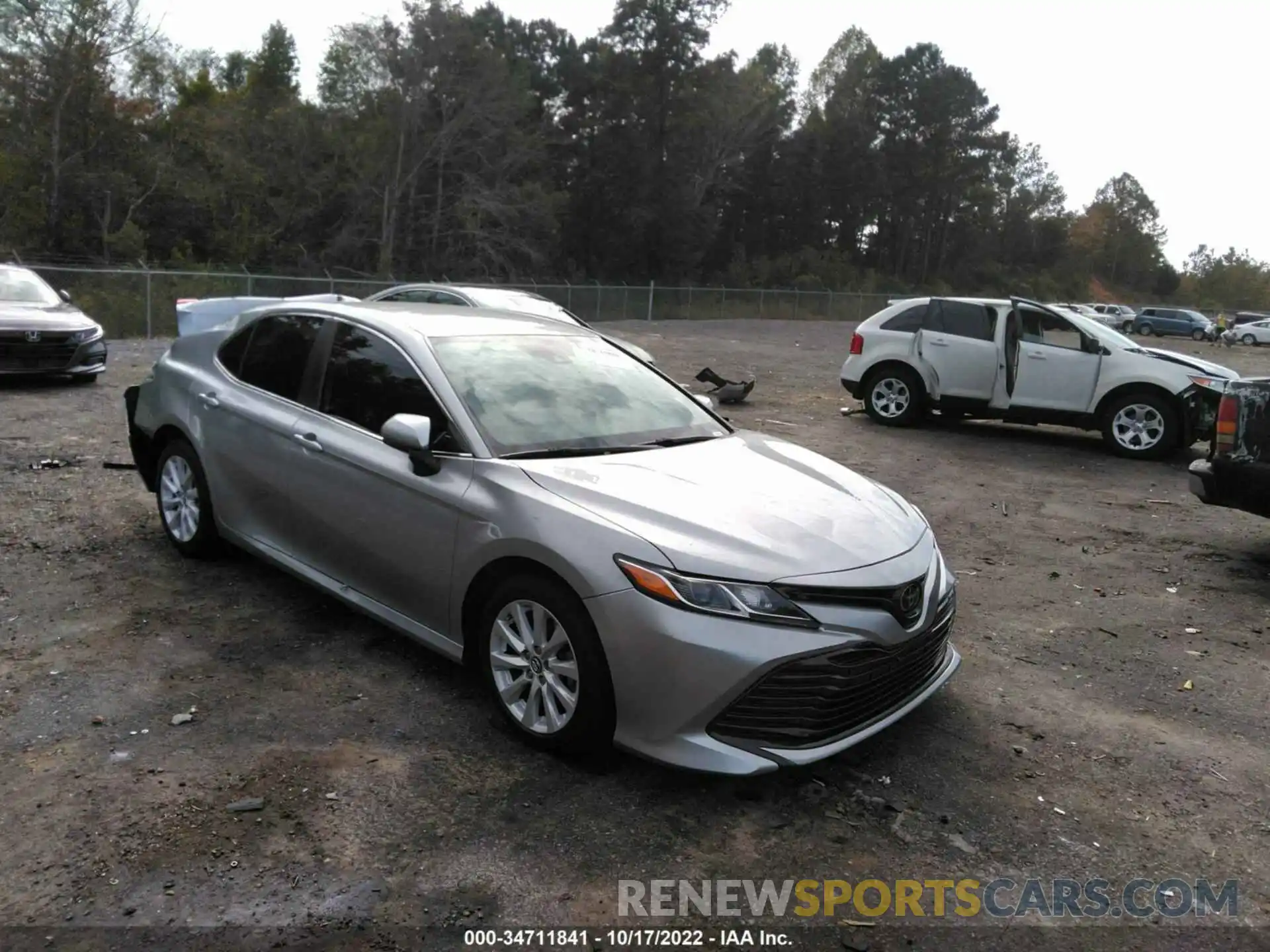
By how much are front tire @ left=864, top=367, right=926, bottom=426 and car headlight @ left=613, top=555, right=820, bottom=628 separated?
971 cm

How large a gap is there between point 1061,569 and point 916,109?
79850 mm

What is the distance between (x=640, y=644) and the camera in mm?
3369

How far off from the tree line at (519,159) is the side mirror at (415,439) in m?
36.5

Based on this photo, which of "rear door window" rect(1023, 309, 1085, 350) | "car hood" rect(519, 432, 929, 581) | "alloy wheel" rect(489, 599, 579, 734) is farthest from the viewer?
"rear door window" rect(1023, 309, 1085, 350)

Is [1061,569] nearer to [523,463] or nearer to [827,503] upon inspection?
[827,503]

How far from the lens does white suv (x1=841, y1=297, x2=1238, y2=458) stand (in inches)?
435

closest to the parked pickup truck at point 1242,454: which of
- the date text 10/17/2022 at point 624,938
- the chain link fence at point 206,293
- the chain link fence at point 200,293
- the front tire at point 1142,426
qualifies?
the front tire at point 1142,426

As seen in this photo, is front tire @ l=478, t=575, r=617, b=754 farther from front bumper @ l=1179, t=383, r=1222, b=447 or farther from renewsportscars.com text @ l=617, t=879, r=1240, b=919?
front bumper @ l=1179, t=383, r=1222, b=447

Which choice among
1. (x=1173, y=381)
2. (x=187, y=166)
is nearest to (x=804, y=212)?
(x=187, y=166)

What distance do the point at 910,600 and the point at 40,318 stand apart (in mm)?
12189

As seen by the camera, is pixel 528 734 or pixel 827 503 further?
pixel 827 503

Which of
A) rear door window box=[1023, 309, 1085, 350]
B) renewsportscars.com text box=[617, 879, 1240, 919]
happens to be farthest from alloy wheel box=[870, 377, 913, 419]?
renewsportscars.com text box=[617, 879, 1240, 919]

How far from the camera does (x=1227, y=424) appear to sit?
6.52 metres

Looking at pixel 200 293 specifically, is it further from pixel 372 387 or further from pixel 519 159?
pixel 519 159
